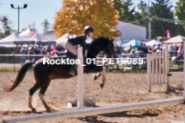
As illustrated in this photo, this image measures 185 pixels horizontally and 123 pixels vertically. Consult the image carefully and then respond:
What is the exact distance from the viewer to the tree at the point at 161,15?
56.3 metres

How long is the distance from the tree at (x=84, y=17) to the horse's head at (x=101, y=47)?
18008 mm

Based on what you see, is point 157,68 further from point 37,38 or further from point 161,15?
point 161,15

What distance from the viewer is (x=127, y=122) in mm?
4727

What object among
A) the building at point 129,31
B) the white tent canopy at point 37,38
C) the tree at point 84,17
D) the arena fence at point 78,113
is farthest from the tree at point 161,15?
the arena fence at point 78,113

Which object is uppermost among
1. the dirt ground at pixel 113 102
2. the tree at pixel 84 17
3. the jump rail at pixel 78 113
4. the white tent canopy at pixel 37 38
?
the tree at pixel 84 17

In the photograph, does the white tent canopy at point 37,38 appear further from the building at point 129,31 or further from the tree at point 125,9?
the tree at point 125,9

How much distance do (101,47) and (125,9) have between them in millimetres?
56183

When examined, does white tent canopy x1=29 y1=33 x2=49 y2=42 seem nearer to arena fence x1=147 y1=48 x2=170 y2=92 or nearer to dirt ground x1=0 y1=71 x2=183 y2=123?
dirt ground x1=0 y1=71 x2=183 y2=123

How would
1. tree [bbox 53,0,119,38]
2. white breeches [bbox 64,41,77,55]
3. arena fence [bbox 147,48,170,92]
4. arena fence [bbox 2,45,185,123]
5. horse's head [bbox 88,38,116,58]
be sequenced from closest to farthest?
arena fence [bbox 2,45,185,123], white breeches [bbox 64,41,77,55], horse's head [bbox 88,38,116,58], arena fence [bbox 147,48,170,92], tree [bbox 53,0,119,38]

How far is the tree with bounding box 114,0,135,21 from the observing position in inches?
2376

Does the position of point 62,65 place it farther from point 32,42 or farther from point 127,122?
point 32,42

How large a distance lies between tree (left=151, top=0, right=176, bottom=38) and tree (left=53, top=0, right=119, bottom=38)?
32904mm

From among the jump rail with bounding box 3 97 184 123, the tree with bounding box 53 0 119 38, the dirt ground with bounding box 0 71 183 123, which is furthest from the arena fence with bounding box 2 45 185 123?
the tree with bounding box 53 0 119 38

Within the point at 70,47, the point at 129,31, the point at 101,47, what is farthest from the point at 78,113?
the point at 129,31
